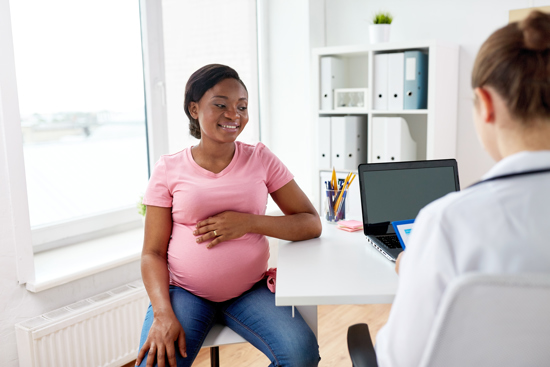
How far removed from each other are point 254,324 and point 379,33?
6.36ft

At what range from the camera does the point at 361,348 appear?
112cm

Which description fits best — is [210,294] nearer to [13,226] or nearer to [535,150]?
[13,226]

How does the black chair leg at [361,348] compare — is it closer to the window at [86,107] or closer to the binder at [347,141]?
the window at [86,107]

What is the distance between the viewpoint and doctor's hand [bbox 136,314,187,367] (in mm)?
1388

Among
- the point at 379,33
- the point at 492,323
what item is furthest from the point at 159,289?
the point at 379,33

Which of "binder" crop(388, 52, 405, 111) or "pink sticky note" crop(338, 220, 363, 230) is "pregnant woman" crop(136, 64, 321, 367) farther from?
"binder" crop(388, 52, 405, 111)

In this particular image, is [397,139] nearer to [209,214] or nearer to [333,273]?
[209,214]

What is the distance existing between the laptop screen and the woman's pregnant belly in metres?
0.40

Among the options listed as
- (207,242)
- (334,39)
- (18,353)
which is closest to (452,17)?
(334,39)

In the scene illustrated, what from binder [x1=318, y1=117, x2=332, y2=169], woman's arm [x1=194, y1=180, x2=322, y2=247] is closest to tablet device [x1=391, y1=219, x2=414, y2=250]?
woman's arm [x1=194, y1=180, x2=322, y2=247]

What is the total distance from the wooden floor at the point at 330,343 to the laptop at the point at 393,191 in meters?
1.00

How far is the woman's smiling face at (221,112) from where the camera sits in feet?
5.46

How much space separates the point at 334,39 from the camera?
10.9ft

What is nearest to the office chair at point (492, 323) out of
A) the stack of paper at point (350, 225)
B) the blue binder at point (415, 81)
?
the stack of paper at point (350, 225)
